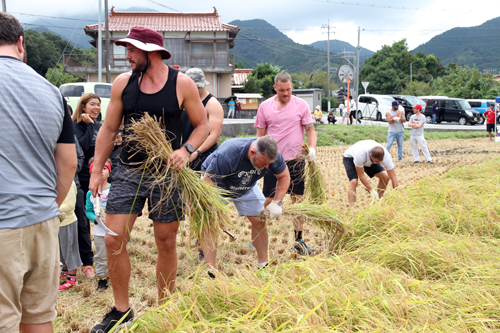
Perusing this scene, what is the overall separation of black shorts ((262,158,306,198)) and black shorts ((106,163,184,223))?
5.78 ft

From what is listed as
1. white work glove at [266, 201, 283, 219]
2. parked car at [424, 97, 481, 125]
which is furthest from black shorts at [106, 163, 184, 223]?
parked car at [424, 97, 481, 125]

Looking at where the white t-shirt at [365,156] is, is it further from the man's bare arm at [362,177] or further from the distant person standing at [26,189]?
the distant person standing at [26,189]

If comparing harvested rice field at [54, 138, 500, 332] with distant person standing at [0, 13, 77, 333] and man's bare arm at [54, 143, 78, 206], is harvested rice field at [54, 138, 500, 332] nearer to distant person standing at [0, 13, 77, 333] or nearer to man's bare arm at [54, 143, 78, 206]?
distant person standing at [0, 13, 77, 333]

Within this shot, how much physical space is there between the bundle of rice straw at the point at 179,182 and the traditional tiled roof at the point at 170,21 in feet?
107

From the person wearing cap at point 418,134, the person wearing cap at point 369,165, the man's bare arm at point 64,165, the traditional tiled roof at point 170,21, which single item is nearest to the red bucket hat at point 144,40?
the man's bare arm at point 64,165

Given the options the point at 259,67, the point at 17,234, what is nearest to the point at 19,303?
the point at 17,234

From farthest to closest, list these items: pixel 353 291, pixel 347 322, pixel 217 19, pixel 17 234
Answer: pixel 217 19 → pixel 353 291 → pixel 347 322 → pixel 17 234

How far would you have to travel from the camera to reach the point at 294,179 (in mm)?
4613

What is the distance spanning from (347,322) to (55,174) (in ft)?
5.19

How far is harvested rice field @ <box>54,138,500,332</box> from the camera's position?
2.09 m

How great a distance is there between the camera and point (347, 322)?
6.85 ft

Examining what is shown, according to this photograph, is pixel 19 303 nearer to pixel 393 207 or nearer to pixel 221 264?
pixel 221 264

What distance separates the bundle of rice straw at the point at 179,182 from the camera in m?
2.58

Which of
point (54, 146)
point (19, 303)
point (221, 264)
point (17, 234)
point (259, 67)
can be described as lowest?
point (221, 264)
